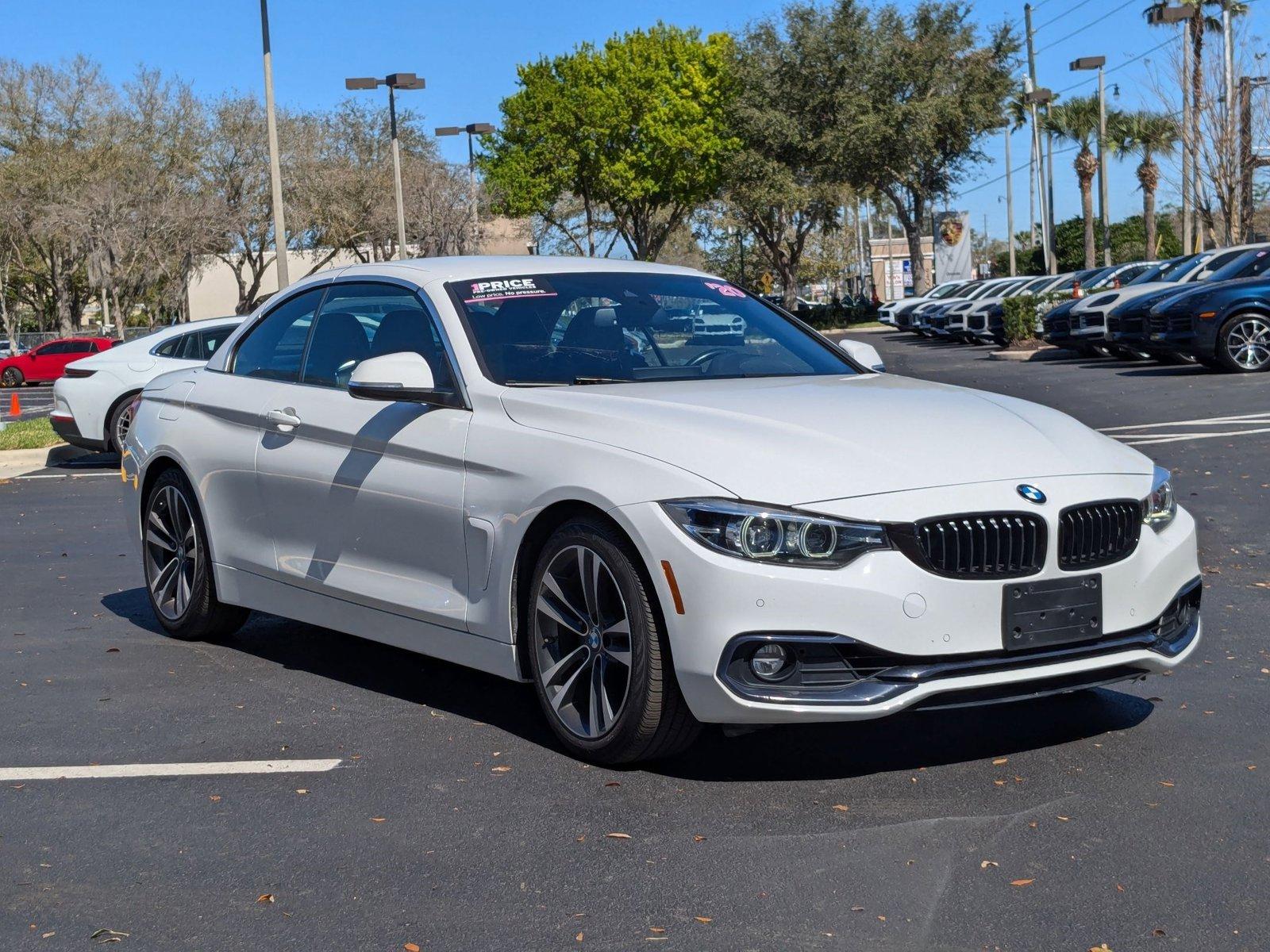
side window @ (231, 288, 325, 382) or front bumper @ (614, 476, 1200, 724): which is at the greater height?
side window @ (231, 288, 325, 382)

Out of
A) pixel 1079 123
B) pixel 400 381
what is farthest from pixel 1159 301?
pixel 1079 123

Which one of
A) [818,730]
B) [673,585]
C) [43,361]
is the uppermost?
[43,361]

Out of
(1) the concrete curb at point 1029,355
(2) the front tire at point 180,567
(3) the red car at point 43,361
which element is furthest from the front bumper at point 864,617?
(3) the red car at point 43,361

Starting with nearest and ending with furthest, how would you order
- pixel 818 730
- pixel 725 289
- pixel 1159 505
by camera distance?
pixel 1159 505 < pixel 818 730 < pixel 725 289

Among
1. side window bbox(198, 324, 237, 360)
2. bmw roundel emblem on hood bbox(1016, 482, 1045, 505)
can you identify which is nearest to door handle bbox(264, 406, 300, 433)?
bmw roundel emblem on hood bbox(1016, 482, 1045, 505)

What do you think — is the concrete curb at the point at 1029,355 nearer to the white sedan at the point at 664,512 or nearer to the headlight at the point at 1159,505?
the white sedan at the point at 664,512

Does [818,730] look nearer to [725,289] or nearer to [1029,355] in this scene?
[725,289]

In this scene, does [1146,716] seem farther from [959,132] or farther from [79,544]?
[959,132]

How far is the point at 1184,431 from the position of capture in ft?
47.6

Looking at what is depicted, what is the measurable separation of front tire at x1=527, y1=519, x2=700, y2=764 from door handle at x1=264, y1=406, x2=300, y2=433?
1614mm

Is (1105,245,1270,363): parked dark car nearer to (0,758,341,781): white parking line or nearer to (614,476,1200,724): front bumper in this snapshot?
(614,476,1200,724): front bumper

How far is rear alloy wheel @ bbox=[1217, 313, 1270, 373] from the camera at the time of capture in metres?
20.3

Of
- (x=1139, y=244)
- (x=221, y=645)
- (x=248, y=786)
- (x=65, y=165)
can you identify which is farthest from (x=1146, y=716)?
(x=1139, y=244)

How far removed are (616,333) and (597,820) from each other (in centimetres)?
198
